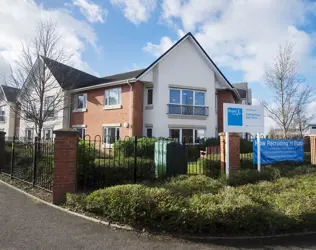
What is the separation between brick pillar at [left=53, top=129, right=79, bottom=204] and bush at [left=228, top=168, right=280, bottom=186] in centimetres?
449

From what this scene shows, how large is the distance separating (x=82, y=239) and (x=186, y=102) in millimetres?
17404

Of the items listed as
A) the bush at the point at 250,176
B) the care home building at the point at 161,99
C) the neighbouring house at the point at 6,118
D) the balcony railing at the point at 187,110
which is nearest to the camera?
the bush at the point at 250,176

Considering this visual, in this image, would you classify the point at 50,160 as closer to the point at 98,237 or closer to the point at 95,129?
the point at 98,237

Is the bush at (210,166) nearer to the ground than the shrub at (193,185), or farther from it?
farther from it

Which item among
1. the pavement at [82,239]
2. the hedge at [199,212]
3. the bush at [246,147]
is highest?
the bush at [246,147]

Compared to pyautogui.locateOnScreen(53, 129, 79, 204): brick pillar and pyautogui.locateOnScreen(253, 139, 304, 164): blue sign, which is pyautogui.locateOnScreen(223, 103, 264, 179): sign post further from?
pyautogui.locateOnScreen(53, 129, 79, 204): brick pillar

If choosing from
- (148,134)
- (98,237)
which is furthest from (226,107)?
(148,134)

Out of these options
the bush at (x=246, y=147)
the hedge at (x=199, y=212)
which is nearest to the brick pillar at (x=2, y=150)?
the hedge at (x=199, y=212)

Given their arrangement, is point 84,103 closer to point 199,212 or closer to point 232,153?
point 232,153

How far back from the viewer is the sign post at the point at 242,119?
28.6 feet

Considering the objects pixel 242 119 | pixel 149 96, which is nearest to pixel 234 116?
pixel 242 119

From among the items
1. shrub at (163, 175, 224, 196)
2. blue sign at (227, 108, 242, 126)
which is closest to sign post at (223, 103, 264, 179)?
blue sign at (227, 108, 242, 126)

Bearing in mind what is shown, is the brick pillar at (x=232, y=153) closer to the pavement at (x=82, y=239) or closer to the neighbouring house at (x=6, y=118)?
the pavement at (x=82, y=239)

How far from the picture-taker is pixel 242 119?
29.9ft
